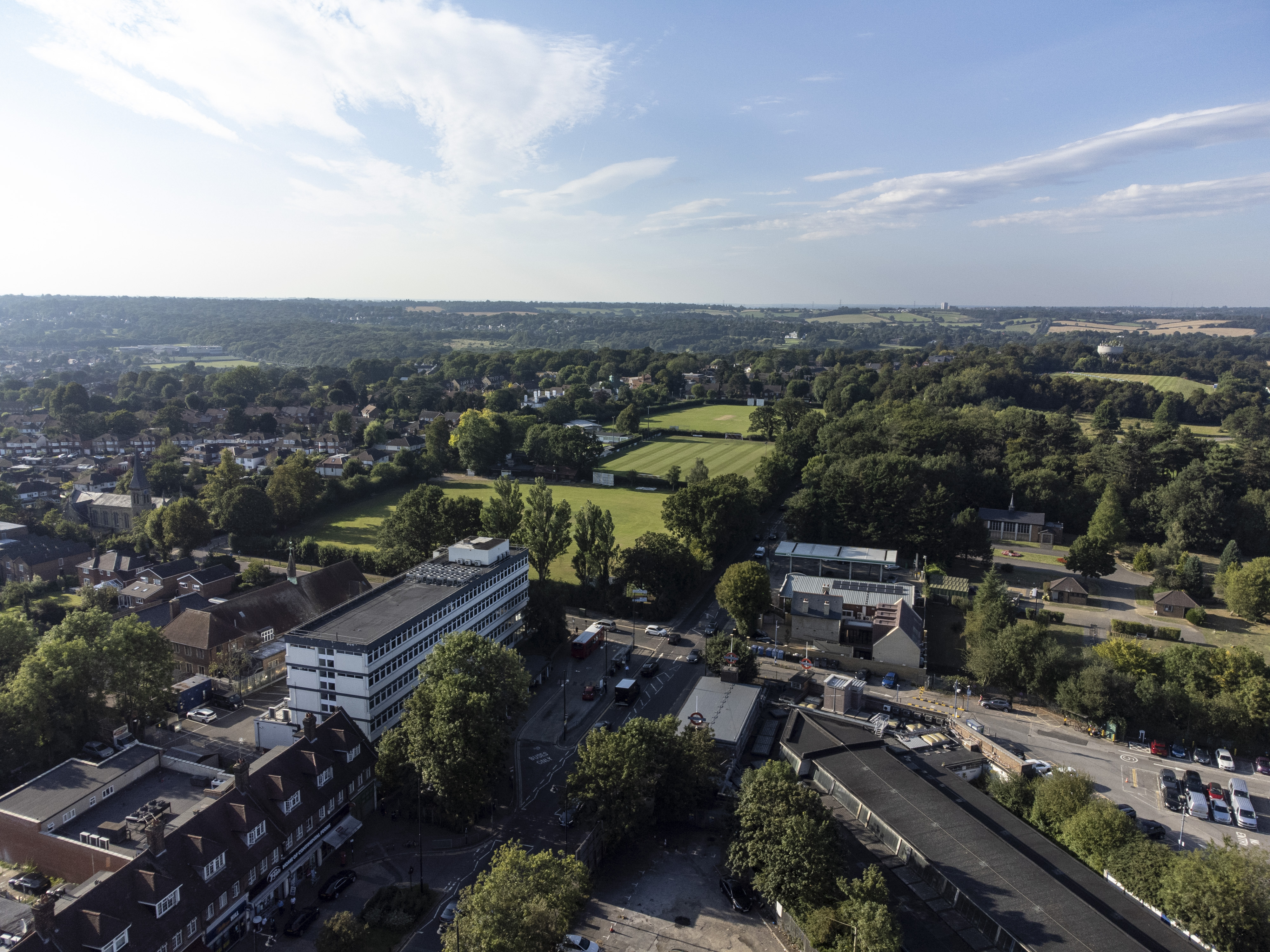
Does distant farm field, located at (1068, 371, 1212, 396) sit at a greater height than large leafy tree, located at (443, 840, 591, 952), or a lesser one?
greater

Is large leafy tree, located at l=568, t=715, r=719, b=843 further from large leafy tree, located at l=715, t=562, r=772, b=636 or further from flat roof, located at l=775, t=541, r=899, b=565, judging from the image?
flat roof, located at l=775, t=541, r=899, b=565

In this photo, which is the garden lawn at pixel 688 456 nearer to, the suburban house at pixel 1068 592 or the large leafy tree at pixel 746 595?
the large leafy tree at pixel 746 595

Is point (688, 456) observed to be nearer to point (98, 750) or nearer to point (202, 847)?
point (98, 750)

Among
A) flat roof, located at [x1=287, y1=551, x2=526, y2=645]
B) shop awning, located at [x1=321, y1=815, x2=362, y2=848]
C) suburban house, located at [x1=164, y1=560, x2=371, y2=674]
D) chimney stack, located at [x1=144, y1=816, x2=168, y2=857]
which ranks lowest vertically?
shop awning, located at [x1=321, y1=815, x2=362, y2=848]

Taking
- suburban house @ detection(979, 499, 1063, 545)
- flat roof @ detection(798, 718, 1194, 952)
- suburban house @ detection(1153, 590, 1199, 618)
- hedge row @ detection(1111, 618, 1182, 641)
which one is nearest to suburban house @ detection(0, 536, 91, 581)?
flat roof @ detection(798, 718, 1194, 952)

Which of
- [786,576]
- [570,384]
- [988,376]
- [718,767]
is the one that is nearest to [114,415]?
[570,384]

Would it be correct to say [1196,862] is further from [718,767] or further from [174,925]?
[174,925]
